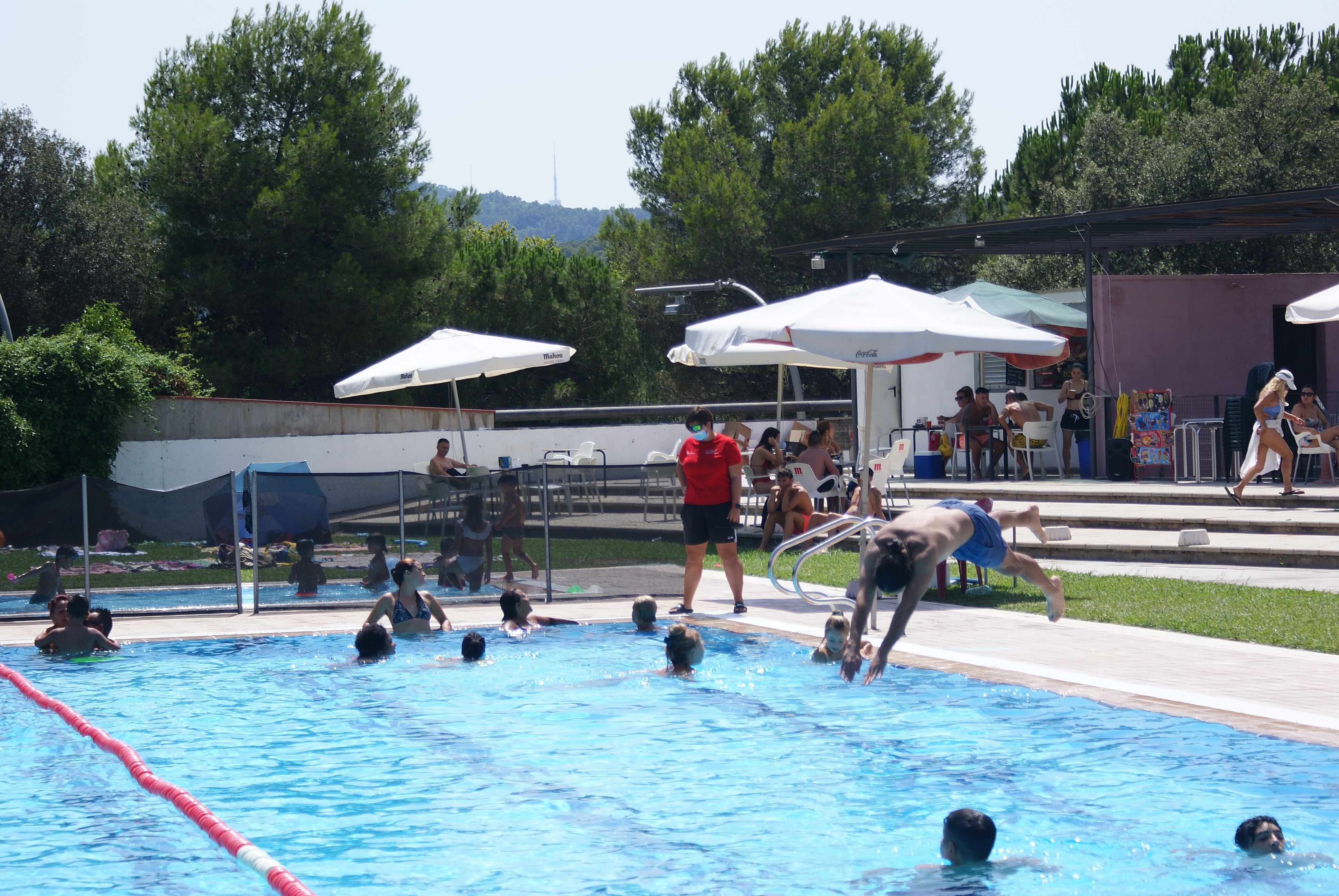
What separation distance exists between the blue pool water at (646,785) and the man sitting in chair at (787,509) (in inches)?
190

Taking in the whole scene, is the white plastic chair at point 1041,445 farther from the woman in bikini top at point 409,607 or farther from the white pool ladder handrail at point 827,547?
the woman in bikini top at point 409,607

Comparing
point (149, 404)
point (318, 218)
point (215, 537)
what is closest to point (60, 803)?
point (215, 537)

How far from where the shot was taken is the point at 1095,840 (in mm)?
5953

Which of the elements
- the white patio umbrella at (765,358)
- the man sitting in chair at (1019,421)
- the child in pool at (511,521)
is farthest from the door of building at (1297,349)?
the child in pool at (511,521)

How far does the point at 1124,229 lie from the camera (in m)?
19.1

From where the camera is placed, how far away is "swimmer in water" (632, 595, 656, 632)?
11188 millimetres

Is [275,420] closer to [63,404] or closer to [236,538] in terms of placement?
[63,404]

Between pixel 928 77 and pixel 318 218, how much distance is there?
22.6 metres

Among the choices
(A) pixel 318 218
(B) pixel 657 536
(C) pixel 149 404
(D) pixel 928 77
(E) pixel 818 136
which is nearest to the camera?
(B) pixel 657 536

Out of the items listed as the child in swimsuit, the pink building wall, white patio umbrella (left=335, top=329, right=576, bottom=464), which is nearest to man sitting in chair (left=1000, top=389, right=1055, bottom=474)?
the pink building wall

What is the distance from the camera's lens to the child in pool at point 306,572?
1252 centimetres

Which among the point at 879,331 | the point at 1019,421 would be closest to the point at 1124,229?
the point at 1019,421

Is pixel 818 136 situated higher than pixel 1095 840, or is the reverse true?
pixel 818 136

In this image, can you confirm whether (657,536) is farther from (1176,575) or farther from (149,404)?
(149,404)
